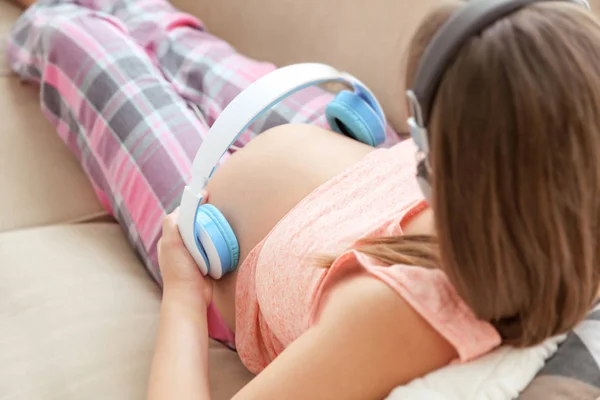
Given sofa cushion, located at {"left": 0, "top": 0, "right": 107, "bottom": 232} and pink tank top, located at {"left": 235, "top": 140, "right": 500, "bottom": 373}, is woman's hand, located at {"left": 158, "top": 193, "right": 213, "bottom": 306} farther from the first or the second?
sofa cushion, located at {"left": 0, "top": 0, "right": 107, "bottom": 232}

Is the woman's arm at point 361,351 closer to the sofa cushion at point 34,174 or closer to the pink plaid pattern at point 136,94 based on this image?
the pink plaid pattern at point 136,94

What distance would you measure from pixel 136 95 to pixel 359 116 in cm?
36

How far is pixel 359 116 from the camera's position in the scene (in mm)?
824

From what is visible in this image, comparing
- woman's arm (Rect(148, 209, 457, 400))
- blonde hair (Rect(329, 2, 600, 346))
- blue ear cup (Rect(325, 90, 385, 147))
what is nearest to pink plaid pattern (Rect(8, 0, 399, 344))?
blue ear cup (Rect(325, 90, 385, 147))

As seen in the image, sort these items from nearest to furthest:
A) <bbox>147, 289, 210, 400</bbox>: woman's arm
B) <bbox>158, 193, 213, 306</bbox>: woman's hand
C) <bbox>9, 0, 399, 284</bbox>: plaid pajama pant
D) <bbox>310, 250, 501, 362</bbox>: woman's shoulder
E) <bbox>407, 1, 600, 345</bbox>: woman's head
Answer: <bbox>407, 1, 600, 345</bbox>: woman's head
<bbox>310, 250, 501, 362</bbox>: woman's shoulder
<bbox>147, 289, 210, 400</bbox>: woman's arm
<bbox>158, 193, 213, 306</bbox>: woman's hand
<bbox>9, 0, 399, 284</bbox>: plaid pajama pant

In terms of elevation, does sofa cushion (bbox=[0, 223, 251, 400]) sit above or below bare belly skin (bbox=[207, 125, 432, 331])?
below

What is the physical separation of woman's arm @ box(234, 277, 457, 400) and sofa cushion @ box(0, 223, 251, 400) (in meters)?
0.24

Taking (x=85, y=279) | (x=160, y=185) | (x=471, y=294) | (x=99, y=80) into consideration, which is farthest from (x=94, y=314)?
(x=471, y=294)

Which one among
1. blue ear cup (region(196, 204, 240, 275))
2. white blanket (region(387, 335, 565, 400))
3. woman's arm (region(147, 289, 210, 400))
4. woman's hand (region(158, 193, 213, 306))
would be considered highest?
white blanket (region(387, 335, 565, 400))

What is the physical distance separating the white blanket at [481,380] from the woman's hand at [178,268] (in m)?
0.30

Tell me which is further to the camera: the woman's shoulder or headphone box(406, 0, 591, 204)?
the woman's shoulder

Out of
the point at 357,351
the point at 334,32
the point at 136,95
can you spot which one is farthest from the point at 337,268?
the point at 334,32

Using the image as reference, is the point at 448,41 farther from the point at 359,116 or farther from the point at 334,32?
the point at 334,32

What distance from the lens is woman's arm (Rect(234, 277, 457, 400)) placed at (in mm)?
494
